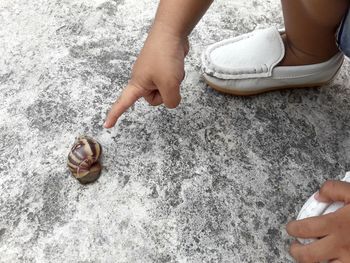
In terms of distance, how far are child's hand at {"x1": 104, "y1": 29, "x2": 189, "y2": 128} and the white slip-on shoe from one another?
23 cm

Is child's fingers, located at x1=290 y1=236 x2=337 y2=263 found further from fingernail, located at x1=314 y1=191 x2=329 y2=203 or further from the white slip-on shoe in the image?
the white slip-on shoe

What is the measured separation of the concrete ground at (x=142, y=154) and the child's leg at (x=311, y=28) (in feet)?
0.40

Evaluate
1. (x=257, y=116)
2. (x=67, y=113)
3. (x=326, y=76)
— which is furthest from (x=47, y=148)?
(x=326, y=76)

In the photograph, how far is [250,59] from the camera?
126 cm

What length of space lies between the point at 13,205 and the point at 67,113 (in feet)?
0.92

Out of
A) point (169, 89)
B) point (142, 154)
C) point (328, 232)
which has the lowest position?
point (142, 154)

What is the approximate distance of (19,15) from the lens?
1468 millimetres

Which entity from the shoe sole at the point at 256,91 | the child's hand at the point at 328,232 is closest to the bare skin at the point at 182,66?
the child's hand at the point at 328,232

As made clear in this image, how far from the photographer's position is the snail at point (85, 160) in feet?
3.68

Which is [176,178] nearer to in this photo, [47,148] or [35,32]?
[47,148]

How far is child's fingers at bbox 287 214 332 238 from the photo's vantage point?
93 centimetres

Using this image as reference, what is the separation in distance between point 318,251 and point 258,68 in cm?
52

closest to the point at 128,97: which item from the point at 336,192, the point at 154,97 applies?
the point at 154,97

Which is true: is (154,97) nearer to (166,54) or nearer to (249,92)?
(166,54)
